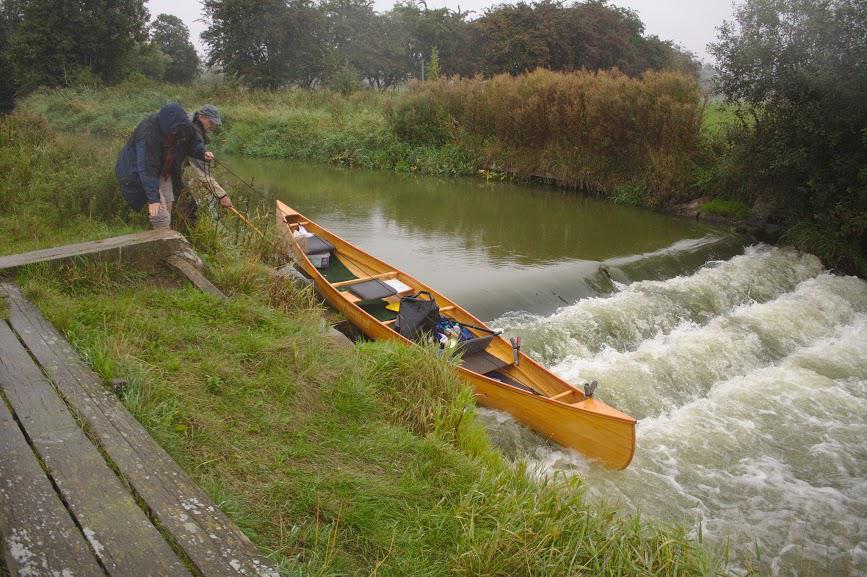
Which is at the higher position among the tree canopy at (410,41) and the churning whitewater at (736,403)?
the tree canopy at (410,41)

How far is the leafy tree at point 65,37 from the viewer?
30812mm

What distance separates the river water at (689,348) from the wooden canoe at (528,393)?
0.16 m

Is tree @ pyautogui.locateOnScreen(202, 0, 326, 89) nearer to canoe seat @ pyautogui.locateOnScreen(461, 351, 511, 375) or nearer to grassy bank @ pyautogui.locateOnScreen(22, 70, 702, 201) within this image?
grassy bank @ pyautogui.locateOnScreen(22, 70, 702, 201)

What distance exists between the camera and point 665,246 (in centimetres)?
1173

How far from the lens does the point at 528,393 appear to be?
17.5 ft

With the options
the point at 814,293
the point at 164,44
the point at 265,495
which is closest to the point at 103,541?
the point at 265,495

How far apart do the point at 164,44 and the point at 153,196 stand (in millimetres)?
52342

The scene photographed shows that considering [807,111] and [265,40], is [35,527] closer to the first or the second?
[807,111]

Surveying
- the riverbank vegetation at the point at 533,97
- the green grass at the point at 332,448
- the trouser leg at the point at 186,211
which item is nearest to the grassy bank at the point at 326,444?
the green grass at the point at 332,448

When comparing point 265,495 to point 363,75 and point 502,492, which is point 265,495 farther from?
point 363,75

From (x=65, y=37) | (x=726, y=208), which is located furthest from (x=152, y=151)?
(x=65, y=37)

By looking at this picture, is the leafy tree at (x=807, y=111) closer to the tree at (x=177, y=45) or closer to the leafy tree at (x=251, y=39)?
the leafy tree at (x=251, y=39)

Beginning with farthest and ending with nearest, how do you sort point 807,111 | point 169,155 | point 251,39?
point 251,39 → point 807,111 → point 169,155

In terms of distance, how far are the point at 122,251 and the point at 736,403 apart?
6231 mm
